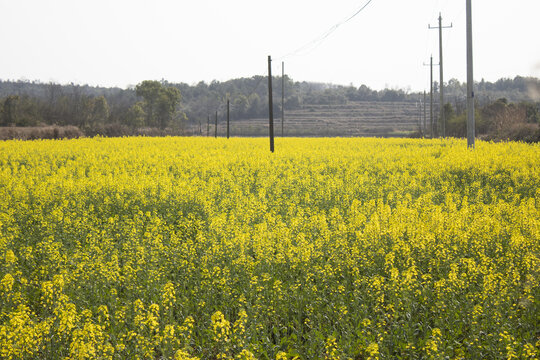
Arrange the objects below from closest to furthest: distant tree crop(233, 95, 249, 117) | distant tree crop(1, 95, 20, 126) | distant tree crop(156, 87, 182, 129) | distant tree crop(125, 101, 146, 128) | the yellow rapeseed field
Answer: the yellow rapeseed field, distant tree crop(1, 95, 20, 126), distant tree crop(125, 101, 146, 128), distant tree crop(156, 87, 182, 129), distant tree crop(233, 95, 249, 117)

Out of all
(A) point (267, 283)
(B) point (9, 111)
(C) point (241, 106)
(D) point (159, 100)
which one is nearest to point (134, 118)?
(D) point (159, 100)

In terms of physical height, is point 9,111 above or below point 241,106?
Answer: below

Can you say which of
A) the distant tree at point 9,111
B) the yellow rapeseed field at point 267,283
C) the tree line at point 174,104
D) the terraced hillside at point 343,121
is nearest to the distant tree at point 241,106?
the tree line at point 174,104

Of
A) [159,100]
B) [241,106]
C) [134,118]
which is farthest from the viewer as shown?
[241,106]

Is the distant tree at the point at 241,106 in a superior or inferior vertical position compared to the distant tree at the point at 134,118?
superior

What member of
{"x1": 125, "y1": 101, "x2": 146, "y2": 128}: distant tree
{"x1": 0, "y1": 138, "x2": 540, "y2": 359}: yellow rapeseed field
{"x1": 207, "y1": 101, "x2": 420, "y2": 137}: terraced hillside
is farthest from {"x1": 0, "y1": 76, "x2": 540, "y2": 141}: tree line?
{"x1": 0, "y1": 138, "x2": 540, "y2": 359}: yellow rapeseed field

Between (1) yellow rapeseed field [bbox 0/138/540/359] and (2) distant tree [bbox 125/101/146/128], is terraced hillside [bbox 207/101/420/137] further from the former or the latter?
(1) yellow rapeseed field [bbox 0/138/540/359]

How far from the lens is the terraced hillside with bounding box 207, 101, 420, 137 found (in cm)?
8538

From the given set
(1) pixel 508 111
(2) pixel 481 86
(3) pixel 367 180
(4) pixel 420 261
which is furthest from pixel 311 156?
(2) pixel 481 86

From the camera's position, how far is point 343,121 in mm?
102312

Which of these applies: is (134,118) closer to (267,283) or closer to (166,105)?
(166,105)

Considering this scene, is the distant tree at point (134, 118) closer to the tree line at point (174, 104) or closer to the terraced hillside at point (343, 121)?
the tree line at point (174, 104)

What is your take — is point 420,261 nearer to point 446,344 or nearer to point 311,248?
point 311,248

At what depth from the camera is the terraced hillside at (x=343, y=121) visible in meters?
85.4
